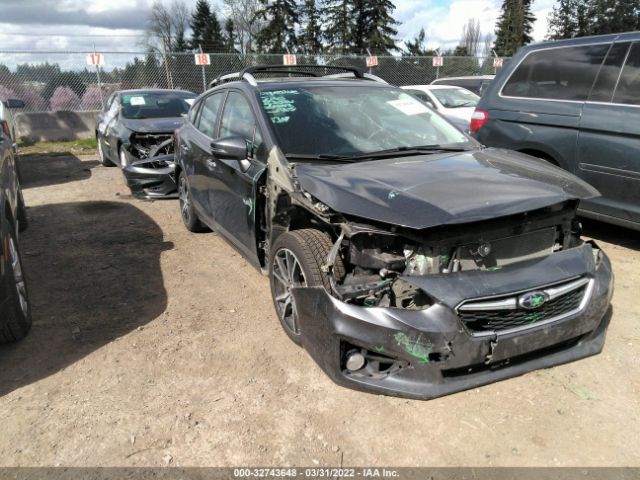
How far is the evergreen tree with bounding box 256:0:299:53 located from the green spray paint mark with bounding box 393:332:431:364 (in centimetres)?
3786

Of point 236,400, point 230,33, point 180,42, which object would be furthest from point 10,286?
point 180,42

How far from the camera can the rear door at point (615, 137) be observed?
4.41 meters

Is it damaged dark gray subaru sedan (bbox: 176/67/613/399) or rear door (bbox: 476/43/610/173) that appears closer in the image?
damaged dark gray subaru sedan (bbox: 176/67/613/399)

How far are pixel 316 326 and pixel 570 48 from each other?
4423 mm

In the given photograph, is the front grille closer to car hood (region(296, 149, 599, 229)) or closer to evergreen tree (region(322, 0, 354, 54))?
car hood (region(296, 149, 599, 229))

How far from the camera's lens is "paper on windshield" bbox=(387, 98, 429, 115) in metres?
4.04

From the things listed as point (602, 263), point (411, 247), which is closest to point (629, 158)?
point (602, 263)

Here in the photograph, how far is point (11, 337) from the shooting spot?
3277 millimetres

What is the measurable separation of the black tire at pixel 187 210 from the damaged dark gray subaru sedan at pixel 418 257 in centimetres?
209

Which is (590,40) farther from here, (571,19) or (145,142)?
(571,19)

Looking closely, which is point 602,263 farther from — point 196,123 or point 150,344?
point 196,123

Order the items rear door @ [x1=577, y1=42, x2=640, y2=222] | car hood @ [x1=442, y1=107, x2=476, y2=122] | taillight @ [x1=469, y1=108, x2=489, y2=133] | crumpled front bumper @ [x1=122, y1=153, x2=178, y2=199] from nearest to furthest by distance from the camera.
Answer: rear door @ [x1=577, y1=42, x2=640, y2=222], taillight @ [x1=469, y1=108, x2=489, y2=133], crumpled front bumper @ [x1=122, y1=153, x2=178, y2=199], car hood @ [x1=442, y1=107, x2=476, y2=122]

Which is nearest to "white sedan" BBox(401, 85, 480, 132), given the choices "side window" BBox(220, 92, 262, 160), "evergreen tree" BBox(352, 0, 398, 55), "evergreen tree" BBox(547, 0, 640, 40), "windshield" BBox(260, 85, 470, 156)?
"windshield" BBox(260, 85, 470, 156)

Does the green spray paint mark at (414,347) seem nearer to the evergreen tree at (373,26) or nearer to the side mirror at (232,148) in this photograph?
the side mirror at (232,148)
